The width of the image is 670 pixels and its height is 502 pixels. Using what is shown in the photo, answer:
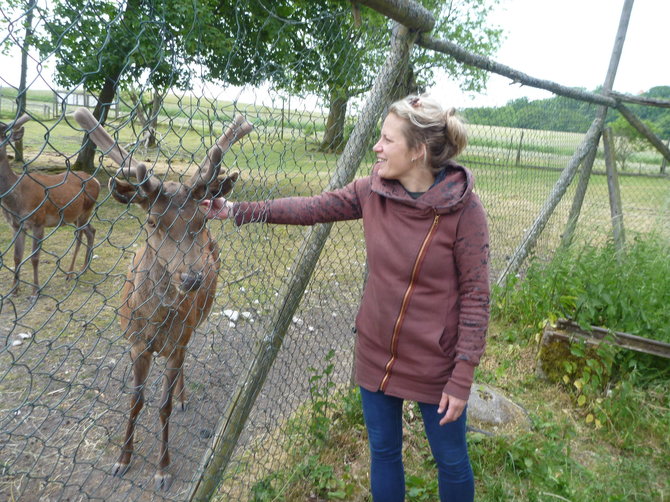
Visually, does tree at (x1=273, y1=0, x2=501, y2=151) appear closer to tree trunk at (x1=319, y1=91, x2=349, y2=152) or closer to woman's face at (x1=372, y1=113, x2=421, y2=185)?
tree trunk at (x1=319, y1=91, x2=349, y2=152)

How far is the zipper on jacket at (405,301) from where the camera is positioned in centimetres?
209

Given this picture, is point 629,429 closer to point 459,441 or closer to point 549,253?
point 459,441

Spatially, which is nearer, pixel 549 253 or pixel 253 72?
pixel 253 72

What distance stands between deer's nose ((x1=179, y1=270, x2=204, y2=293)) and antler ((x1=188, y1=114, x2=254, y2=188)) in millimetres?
433

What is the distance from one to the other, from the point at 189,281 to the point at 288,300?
0.50 meters

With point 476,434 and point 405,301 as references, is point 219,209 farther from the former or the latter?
point 476,434

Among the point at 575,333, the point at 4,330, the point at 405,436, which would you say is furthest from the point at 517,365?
the point at 4,330

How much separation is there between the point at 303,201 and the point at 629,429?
299 centimetres

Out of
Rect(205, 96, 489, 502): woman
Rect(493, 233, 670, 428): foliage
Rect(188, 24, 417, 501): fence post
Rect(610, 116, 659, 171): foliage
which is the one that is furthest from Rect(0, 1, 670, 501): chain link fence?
Rect(610, 116, 659, 171): foliage

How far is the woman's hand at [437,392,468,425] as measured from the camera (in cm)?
208

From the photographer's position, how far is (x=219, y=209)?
7.26 ft

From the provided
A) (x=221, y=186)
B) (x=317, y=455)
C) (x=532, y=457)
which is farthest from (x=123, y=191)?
(x=532, y=457)

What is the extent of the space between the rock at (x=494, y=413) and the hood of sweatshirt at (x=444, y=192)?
6.77ft

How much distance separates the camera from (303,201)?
7.76 feet
